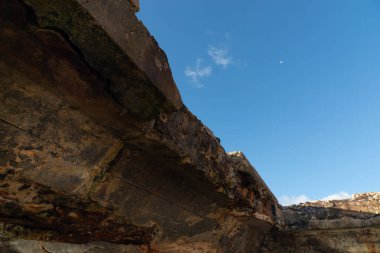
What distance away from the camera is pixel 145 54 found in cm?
141

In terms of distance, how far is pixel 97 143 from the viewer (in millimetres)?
1657

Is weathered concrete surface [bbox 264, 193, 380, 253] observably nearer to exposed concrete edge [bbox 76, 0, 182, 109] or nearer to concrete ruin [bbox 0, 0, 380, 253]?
concrete ruin [bbox 0, 0, 380, 253]

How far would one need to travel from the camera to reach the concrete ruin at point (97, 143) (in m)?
1.23

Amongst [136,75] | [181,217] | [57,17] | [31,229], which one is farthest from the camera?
[181,217]

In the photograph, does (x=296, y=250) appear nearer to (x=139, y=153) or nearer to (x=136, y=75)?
(x=139, y=153)

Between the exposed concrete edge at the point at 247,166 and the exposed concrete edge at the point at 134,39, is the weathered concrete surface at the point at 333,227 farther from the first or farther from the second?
the exposed concrete edge at the point at 134,39

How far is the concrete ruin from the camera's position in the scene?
123 cm

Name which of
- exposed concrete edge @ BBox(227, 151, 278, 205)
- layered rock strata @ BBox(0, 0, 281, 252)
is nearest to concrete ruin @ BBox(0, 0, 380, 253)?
layered rock strata @ BBox(0, 0, 281, 252)

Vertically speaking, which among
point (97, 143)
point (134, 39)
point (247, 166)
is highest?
point (247, 166)

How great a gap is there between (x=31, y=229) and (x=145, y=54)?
1.21 metres

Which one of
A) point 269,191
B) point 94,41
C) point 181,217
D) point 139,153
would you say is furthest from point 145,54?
point 269,191

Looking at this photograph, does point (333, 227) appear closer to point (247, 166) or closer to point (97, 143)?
point (247, 166)

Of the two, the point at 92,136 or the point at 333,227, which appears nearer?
the point at 92,136

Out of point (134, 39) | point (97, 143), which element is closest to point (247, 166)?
point (97, 143)
